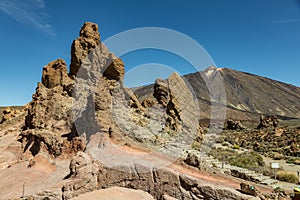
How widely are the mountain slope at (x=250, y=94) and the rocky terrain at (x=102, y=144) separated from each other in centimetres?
→ 8210

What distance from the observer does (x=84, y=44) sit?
16719 millimetres

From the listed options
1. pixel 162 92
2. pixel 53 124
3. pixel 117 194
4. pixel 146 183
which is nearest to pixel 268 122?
pixel 162 92

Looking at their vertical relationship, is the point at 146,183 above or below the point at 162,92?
below

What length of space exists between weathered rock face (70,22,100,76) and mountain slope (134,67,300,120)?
8327cm

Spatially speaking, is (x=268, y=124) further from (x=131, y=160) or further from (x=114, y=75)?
(x=131, y=160)

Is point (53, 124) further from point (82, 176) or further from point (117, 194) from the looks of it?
point (117, 194)

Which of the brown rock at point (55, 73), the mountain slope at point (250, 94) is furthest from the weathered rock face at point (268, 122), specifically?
the mountain slope at point (250, 94)

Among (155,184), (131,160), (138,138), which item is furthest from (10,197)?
(138,138)

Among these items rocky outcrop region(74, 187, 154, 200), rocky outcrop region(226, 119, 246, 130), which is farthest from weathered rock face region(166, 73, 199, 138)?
rocky outcrop region(226, 119, 246, 130)

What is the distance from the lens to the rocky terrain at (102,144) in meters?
7.61

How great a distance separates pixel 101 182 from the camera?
8102 millimetres

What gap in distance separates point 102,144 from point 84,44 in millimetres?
8283

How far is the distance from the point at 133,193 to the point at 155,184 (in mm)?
652

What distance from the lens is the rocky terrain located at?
300 inches
